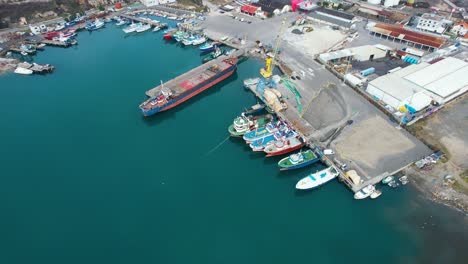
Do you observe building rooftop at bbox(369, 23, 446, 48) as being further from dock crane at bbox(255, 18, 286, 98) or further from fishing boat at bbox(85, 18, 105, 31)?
fishing boat at bbox(85, 18, 105, 31)

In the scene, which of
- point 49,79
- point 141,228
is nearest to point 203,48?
point 49,79

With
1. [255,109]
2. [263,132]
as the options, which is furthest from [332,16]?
[263,132]

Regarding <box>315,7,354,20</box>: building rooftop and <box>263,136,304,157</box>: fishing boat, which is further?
<box>315,7,354,20</box>: building rooftop

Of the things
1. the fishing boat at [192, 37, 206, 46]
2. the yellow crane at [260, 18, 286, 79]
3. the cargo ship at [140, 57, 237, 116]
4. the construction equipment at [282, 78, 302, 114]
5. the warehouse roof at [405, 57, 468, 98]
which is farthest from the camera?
the fishing boat at [192, 37, 206, 46]

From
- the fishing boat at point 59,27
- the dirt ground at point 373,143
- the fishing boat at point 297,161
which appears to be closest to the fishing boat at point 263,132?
the fishing boat at point 297,161

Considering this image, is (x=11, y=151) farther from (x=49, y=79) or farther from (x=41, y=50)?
(x=41, y=50)

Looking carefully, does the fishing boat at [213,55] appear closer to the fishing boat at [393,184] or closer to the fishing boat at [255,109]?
the fishing boat at [255,109]

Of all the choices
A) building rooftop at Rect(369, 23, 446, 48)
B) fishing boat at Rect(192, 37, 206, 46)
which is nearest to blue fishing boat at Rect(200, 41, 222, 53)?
fishing boat at Rect(192, 37, 206, 46)
